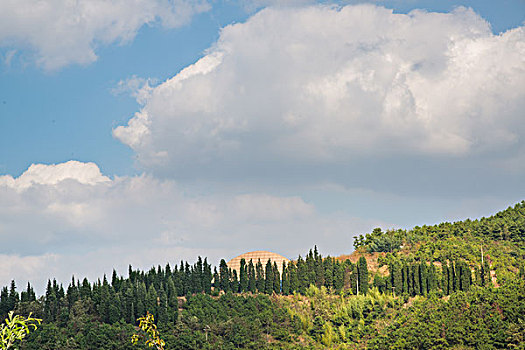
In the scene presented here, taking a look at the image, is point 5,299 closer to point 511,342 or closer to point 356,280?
point 356,280

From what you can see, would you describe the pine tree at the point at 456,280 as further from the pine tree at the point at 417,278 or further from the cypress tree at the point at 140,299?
the cypress tree at the point at 140,299

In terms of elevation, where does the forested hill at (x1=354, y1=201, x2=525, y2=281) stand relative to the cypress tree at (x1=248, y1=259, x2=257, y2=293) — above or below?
above

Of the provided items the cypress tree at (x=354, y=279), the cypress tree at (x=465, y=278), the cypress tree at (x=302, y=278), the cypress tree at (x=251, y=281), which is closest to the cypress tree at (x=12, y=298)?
the cypress tree at (x=251, y=281)

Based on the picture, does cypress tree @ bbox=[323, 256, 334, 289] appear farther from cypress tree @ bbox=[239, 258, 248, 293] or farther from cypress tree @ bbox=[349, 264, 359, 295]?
cypress tree @ bbox=[239, 258, 248, 293]

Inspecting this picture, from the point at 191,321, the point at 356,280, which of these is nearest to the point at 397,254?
the point at 356,280

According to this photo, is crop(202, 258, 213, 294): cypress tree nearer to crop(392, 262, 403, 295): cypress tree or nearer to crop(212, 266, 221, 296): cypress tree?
crop(212, 266, 221, 296): cypress tree

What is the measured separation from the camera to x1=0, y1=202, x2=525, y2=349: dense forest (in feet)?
185

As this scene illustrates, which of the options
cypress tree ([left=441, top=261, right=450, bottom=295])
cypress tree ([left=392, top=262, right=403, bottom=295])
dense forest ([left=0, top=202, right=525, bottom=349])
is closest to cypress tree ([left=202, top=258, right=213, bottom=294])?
dense forest ([left=0, top=202, right=525, bottom=349])

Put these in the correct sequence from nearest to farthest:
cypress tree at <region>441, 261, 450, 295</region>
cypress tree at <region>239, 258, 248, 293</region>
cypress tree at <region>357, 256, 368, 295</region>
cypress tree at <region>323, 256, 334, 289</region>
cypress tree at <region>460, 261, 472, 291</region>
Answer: cypress tree at <region>460, 261, 472, 291</region>, cypress tree at <region>441, 261, 450, 295</region>, cypress tree at <region>357, 256, 368, 295</region>, cypress tree at <region>239, 258, 248, 293</region>, cypress tree at <region>323, 256, 334, 289</region>

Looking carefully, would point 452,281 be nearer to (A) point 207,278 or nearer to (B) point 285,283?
(B) point 285,283

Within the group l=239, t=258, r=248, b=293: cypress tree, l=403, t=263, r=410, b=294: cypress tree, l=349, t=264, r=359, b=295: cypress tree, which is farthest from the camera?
l=239, t=258, r=248, b=293: cypress tree

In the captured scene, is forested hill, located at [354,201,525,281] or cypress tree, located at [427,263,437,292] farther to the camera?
forested hill, located at [354,201,525,281]

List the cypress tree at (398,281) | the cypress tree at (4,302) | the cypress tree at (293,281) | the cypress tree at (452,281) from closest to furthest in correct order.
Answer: the cypress tree at (452,281) < the cypress tree at (4,302) < the cypress tree at (398,281) < the cypress tree at (293,281)

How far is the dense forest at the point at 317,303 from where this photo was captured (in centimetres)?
5638
